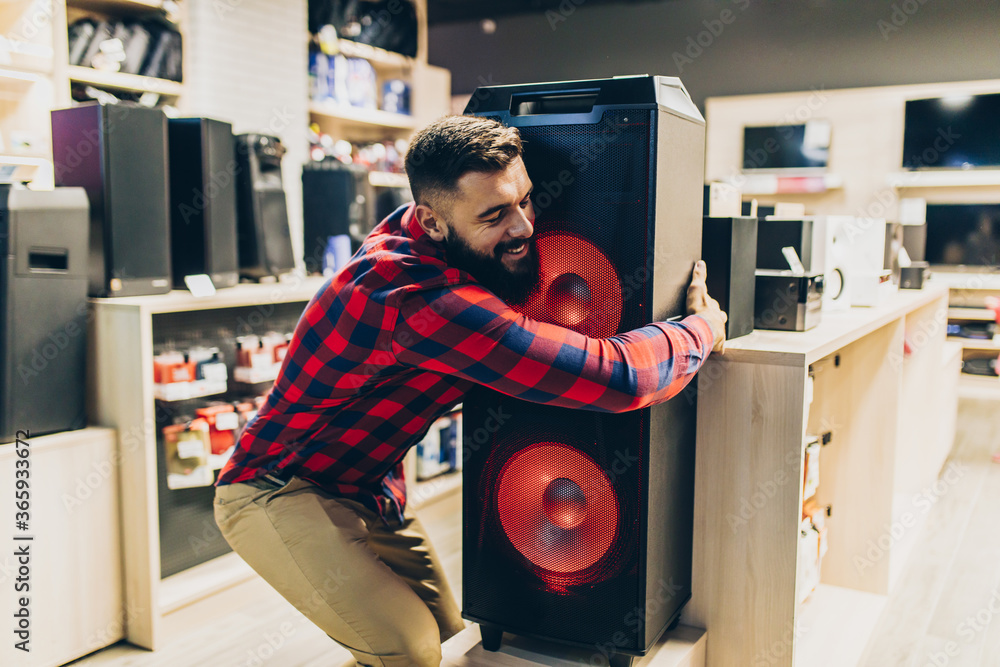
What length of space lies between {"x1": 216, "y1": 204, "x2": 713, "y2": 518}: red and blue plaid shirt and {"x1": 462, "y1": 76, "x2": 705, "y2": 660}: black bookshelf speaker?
0.09 meters

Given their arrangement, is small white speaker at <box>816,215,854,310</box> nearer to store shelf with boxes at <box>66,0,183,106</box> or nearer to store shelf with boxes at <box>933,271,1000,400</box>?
store shelf with boxes at <box>66,0,183,106</box>

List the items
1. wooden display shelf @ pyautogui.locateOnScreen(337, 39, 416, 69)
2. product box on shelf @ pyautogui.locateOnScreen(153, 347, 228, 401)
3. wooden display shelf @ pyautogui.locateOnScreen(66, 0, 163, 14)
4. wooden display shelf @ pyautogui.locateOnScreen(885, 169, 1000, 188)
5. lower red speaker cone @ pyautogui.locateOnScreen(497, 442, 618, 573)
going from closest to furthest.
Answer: lower red speaker cone @ pyautogui.locateOnScreen(497, 442, 618, 573), product box on shelf @ pyautogui.locateOnScreen(153, 347, 228, 401), wooden display shelf @ pyautogui.locateOnScreen(66, 0, 163, 14), wooden display shelf @ pyautogui.locateOnScreen(337, 39, 416, 69), wooden display shelf @ pyautogui.locateOnScreen(885, 169, 1000, 188)

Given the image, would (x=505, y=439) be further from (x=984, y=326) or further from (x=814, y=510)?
(x=984, y=326)

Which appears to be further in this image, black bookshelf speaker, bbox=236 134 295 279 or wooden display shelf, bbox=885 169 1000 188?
wooden display shelf, bbox=885 169 1000 188

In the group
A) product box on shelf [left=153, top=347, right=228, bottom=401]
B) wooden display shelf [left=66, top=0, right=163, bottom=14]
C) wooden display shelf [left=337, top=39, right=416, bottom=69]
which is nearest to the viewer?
product box on shelf [left=153, top=347, right=228, bottom=401]

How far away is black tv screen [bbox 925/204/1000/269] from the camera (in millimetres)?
5516

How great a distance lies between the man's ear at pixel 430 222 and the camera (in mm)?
1213

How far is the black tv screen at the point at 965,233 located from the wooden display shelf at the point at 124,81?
5.01 meters

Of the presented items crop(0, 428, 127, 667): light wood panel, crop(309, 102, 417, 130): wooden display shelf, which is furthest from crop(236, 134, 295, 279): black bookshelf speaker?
crop(309, 102, 417, 130): wooden display shelf

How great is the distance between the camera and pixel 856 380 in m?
2.15

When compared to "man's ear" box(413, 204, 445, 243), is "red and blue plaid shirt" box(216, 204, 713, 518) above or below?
below

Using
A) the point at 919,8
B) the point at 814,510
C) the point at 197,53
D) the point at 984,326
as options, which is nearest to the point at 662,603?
the point at 814,510

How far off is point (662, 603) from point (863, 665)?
111cm

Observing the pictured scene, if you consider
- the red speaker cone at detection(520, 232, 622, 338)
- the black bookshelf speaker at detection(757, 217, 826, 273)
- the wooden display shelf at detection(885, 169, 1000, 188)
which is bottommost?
the red speaker cone at detection(520, 232, 622, 338)
